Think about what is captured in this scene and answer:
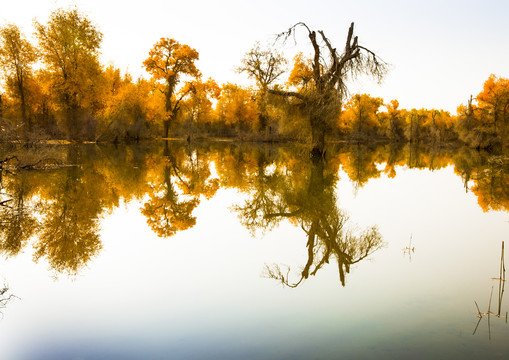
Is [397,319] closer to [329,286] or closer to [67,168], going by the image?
[329,286]

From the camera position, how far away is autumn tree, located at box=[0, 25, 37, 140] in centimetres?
3077

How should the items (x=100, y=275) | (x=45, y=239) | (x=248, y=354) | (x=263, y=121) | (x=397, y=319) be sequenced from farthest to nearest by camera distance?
(x=263, y=121) < (x=45, y=239) < (x=100, y=275) < (x=397, y=319) < (x=248, y=354)

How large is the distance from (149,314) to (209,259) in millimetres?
1917

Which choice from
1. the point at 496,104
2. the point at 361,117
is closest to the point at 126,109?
the point at 496,104

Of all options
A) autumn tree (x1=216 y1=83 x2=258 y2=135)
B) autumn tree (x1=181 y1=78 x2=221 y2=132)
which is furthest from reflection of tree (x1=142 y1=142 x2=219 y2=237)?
autumn tree (x1=216 y1=83 x2=258 y2=135)

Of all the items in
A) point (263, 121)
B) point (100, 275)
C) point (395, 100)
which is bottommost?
point (100, 275)

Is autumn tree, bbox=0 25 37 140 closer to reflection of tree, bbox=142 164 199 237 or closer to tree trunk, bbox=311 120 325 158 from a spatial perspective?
tree trunk, bbox=311 120 325 158

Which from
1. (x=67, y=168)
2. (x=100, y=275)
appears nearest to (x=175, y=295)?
(x=100, y=275)

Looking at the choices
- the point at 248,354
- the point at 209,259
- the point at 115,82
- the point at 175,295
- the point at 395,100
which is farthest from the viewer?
the point at 395,100

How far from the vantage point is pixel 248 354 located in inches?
139

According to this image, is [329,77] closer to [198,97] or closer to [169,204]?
[169,204]

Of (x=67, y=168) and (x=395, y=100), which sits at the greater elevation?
(x=395, y=100)

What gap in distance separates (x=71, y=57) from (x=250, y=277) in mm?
32548

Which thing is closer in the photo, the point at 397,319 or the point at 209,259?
the point at 397,319
